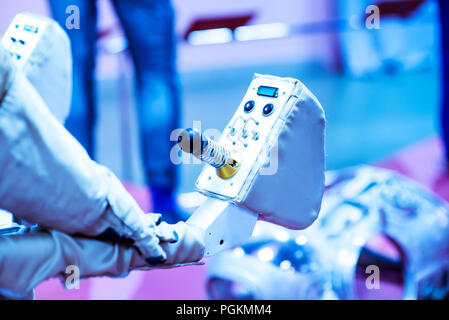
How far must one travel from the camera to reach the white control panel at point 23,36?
699mm

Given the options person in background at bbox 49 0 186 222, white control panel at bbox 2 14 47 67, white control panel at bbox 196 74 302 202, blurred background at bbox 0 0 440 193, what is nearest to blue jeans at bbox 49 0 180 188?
person in background at bbox 49 0 186 222

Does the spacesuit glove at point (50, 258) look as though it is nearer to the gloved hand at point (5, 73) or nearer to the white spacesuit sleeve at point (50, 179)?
the white spacesuit sleeve at point (50, 179)

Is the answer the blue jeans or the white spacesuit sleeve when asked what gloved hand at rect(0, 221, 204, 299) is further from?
the blue jeans

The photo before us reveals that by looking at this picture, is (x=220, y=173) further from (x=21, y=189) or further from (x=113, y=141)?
(x=113, y=141)

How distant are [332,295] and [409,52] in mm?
2879

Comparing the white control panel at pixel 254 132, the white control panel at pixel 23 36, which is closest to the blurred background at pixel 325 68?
the white control panel at pixel 23 36

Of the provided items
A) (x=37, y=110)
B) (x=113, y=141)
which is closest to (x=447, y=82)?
(x=113, y=141)

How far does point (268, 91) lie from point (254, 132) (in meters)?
0.06

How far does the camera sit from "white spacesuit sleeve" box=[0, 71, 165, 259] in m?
0.45

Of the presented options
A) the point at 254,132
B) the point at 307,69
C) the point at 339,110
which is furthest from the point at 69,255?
the point at 307,69

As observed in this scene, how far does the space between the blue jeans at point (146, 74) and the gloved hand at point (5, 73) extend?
0.57 metres

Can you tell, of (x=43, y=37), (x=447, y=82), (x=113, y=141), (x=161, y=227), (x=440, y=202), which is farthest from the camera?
(x=113, y=141)

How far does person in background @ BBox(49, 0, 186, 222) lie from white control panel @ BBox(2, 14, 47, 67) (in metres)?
0.25

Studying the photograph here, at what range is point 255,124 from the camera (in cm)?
63
